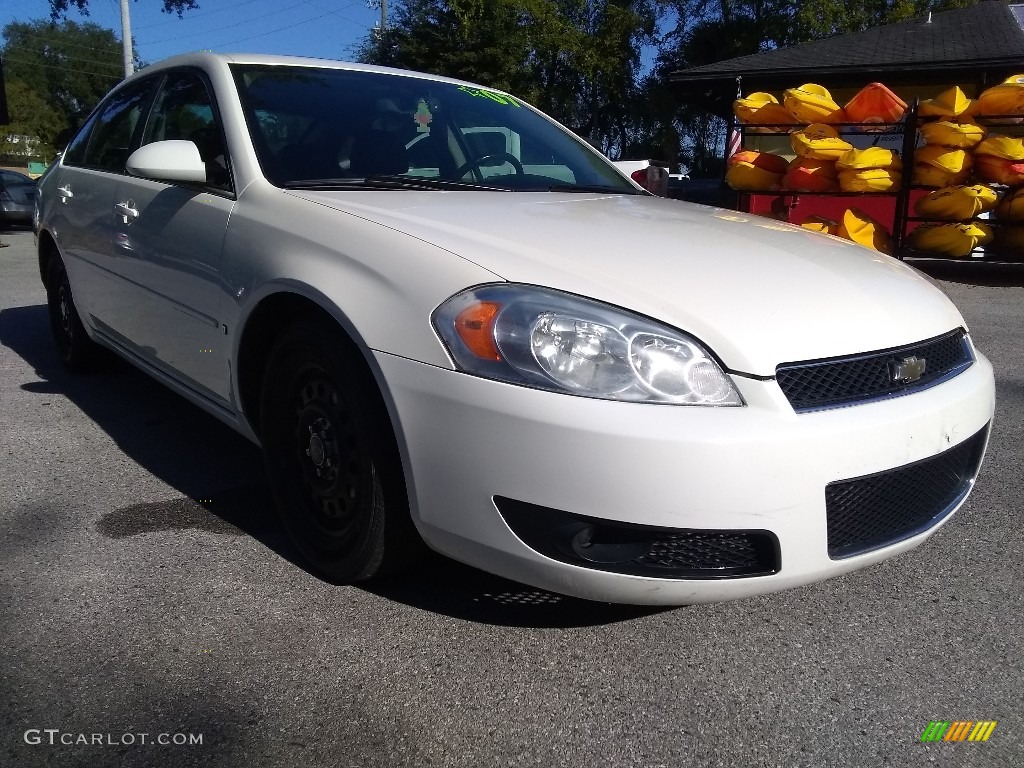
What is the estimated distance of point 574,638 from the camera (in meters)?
2.25

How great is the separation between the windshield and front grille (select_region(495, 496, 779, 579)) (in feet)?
4.52

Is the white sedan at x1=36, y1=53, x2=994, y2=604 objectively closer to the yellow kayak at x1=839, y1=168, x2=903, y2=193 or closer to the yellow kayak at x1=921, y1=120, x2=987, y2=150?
the yellow kayak at x1=839, y1=168, x2=903, y2=193

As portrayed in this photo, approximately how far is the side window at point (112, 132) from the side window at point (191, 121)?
8.8 inches

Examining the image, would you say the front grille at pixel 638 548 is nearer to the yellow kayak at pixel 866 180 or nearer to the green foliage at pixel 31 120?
the yellow kayak at pixel 866 180

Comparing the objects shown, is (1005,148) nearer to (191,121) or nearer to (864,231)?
(864,231)

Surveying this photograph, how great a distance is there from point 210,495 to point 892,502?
2.31m

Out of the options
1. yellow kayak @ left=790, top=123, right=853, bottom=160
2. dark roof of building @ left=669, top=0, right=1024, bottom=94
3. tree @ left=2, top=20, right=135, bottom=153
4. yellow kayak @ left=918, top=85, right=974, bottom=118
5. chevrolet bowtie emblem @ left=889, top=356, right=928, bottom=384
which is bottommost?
chevrolet bowtie emblem @ left=889, top=356, right=928, bottom=384

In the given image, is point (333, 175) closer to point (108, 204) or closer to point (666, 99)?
point (108, 204)

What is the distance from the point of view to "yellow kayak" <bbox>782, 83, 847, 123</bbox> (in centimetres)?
947

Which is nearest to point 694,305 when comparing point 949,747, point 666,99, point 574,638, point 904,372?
point 904,372

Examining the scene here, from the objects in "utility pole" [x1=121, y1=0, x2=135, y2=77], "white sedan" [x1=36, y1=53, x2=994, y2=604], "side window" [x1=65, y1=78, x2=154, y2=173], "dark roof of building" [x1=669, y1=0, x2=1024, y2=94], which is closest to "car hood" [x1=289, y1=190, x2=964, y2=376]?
"white sedan" [x1=36, y1=53, x2=994, y2=604]

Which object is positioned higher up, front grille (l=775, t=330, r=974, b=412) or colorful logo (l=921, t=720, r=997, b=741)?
front grille (l=775, t=330, r=974, b=412)

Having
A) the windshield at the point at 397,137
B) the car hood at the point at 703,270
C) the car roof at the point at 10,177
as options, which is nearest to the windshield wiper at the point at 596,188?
the windshield at the point at 397,137

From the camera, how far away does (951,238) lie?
9.04 metres
